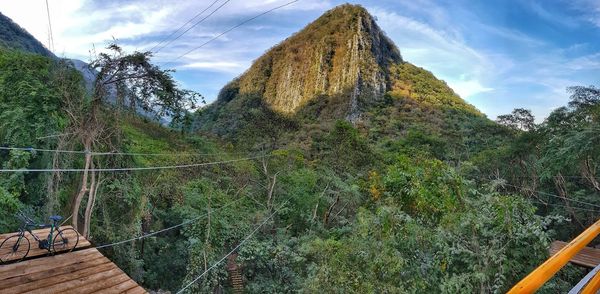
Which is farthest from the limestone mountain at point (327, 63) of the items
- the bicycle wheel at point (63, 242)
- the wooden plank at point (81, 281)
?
the wooden plank at point (81, 281)

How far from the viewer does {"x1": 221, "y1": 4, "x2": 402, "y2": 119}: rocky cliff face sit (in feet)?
195

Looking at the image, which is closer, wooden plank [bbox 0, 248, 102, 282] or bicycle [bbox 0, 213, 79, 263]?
wooden plank [bbox 0, 248, 102, 282]

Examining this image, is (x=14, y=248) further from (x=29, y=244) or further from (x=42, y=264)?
(x=42, y=264)

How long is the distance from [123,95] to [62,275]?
6.42m

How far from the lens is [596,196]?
14086mm

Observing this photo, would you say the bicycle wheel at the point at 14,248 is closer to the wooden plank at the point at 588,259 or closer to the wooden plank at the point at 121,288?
the wooden plank at the point at 121,288

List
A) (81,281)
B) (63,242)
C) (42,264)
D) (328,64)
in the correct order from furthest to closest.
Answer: (328,64), (63,242), (42,264), (81,281)

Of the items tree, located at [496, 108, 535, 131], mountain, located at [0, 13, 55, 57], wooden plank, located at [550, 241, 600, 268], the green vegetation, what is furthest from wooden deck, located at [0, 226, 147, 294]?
mountain, located at [0, 13, 55, 57]

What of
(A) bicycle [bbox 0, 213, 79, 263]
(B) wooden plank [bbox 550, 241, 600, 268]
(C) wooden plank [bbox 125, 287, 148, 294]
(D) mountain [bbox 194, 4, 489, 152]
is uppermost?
(D) mountain [bbox 194, 4, 489, 152]

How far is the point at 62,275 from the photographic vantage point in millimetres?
3734

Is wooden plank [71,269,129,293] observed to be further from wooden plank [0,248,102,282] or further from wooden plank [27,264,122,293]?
wooden plank [0,248,102,282]

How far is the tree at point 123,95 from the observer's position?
8641 mm

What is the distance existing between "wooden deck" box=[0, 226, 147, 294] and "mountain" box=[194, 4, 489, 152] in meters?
34.3

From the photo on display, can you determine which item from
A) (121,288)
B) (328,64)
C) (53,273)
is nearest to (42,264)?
(53,273)
